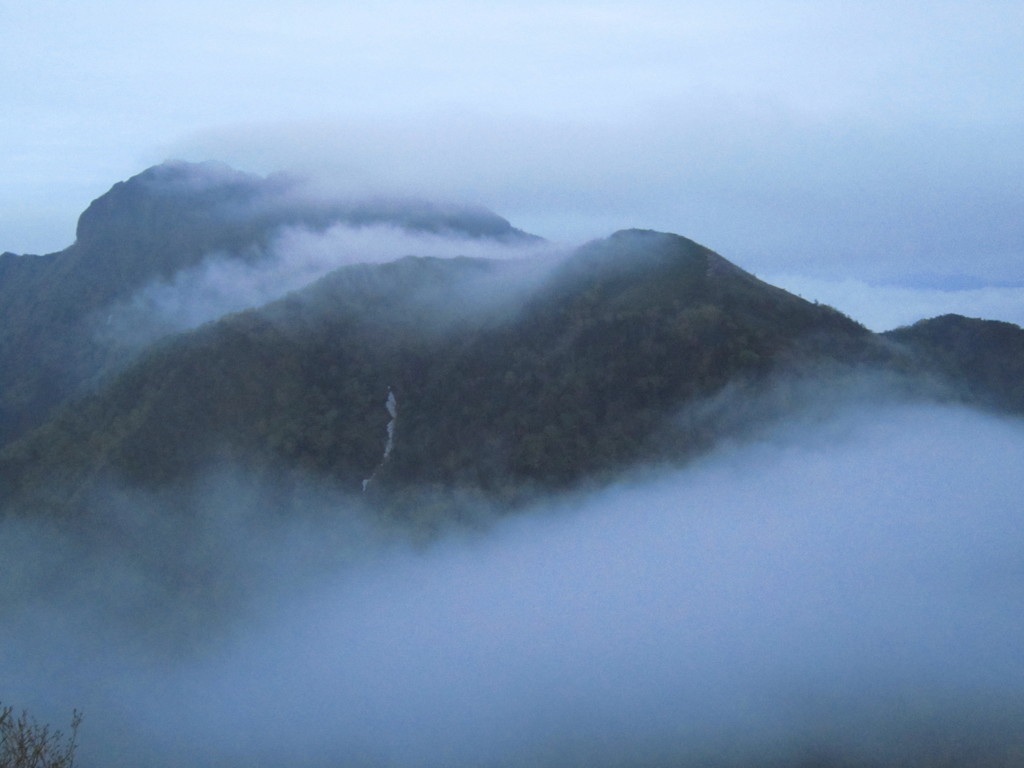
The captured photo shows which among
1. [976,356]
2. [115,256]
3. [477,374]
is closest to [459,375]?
[477,374]

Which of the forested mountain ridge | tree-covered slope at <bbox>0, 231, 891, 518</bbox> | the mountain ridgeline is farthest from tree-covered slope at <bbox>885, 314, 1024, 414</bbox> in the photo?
the forested mountain ridge

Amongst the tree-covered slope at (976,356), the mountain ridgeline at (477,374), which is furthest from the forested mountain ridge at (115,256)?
the tree-covered slope at (976,356)

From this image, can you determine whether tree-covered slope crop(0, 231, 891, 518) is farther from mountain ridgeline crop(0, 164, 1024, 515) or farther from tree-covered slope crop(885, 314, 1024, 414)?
tree-covered slope crop(885, 314, 1024, 414)

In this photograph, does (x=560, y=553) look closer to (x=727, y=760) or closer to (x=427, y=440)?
(x=427, y=440)

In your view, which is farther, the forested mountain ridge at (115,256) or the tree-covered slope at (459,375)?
the forested mountain ridge at (115,256)

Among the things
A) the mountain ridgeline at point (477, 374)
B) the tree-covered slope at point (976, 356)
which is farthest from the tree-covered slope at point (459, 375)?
the tree-covered slope at point (976, 356)

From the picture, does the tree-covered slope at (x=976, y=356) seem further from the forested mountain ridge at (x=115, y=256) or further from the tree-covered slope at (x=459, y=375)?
the forested mountain ridge at (x=115, y=256)

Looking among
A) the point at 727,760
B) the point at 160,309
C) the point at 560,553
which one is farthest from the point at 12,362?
the point at 727,760
